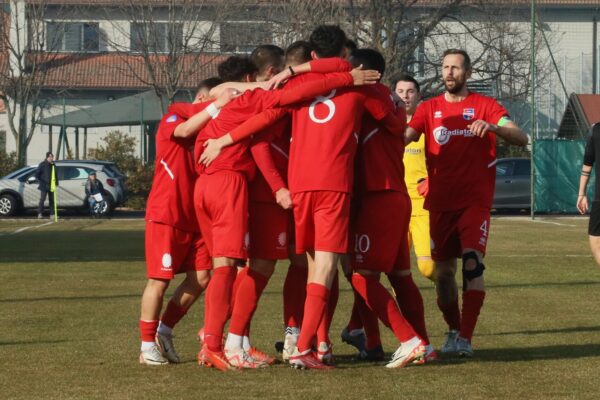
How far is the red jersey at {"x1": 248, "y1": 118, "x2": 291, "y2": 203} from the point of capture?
7980 mm

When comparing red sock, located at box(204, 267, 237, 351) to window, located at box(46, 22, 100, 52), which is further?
window, located at box(46, 22, 100, 52)

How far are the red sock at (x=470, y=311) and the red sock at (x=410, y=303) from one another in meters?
0.41

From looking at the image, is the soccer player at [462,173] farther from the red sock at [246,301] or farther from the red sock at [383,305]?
the red sock at [246,301]

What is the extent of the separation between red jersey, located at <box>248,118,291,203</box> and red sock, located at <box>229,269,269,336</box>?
0.51 metres

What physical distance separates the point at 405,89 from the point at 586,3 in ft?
155

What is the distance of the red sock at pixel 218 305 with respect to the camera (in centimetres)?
799

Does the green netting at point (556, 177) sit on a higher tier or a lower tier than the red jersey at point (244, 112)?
lower

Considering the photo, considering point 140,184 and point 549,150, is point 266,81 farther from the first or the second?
point 140,184

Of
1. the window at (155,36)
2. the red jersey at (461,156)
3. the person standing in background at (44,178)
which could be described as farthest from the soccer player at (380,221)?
the window at (155,36)

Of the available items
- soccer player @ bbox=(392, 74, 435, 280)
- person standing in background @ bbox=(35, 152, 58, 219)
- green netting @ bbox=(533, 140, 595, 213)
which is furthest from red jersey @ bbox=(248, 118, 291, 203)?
green netting @ bbox=(533, 140, 595, 213)

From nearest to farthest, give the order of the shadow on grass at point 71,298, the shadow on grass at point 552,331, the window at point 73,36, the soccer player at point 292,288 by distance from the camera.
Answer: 1. the soccer player at point 292,288
2. the shadow on grass at point 552,331
3. the shadow on grass at point 71,298
4. the window at point 73,36

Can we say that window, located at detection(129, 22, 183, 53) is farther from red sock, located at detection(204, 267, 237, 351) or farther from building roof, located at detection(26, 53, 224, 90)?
red sock, located at detection(204, 267, 237, 351)

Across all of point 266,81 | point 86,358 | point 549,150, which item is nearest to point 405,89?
point 266,81

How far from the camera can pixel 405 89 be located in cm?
1009
